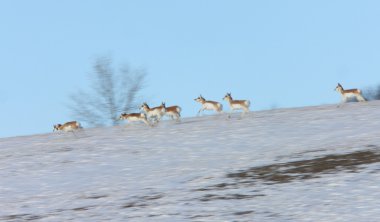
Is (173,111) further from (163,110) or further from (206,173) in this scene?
(206,173)

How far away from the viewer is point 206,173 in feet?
62.6

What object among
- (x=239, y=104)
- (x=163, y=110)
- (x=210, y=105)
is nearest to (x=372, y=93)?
(x=210, y=105)

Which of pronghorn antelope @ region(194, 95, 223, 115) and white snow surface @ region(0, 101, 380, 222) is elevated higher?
pronghorn antelope @ region(194, 95, 223, 115)

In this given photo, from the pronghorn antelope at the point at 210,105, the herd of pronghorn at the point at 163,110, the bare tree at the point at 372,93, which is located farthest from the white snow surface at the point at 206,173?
the bare tree at the point at 372,93

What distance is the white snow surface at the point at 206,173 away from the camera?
14227 millimetres

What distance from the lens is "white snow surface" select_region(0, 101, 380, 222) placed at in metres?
14.2

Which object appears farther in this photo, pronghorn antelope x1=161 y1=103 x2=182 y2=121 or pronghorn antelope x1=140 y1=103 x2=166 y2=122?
pronghorn antelope x1=161 y1=103 x2=182 y2=121

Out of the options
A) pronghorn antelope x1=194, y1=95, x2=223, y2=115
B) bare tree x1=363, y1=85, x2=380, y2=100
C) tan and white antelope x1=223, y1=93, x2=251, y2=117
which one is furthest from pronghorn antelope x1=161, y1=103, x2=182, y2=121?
bare tree x1=363, y1=85, x2=380, y2=100

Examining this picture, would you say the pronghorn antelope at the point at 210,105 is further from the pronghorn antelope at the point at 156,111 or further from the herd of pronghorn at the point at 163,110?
the pronghorn antelope at the point at 156,111

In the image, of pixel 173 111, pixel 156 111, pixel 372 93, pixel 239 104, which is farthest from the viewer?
pixel 372 93

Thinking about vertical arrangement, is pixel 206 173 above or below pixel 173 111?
below

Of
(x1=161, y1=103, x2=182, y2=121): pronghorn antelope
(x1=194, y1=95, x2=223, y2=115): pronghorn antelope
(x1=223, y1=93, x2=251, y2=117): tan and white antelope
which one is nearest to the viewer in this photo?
(x1=223, y1=93, x2=251, y2=117): tan and white antelope

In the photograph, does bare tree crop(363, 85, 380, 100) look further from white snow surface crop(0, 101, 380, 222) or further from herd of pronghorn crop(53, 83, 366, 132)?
white snow surface crop(0, 101, 380, 222)

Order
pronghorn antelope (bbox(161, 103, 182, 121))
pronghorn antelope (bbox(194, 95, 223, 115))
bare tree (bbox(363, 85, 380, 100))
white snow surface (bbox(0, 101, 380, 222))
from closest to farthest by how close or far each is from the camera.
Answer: white snow surface (bbox(0, 101, 380, 222)) → pronghorn antelope (bbox(161, 103, 182, 121)) → pronghorn antelope (bbox(194, 95, 223, 115)) → bare tree (bbox(363, 85, 380, 100))
